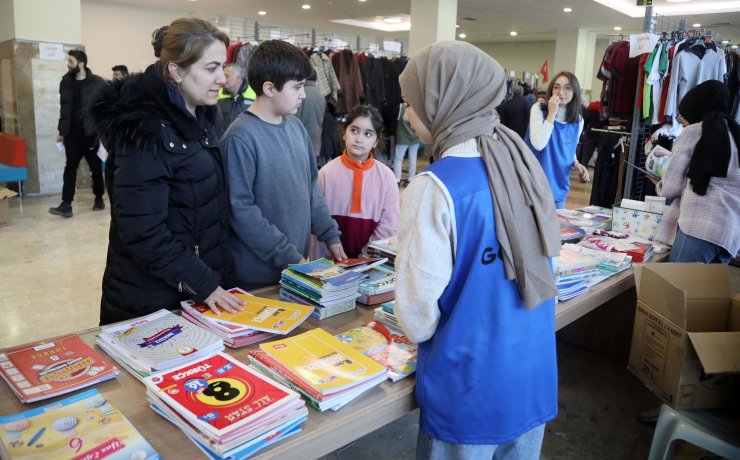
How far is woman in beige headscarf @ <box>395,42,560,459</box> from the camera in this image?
3.77 ft

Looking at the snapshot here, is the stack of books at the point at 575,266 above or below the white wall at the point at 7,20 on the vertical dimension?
below

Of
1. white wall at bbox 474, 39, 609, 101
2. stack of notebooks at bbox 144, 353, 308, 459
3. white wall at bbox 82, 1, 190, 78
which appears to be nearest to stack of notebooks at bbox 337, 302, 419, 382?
stack of notebooks at bbox 144, 353, 308, 459

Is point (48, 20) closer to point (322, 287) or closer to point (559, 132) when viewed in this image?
point (559, 132)

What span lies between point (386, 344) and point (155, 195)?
73 cm

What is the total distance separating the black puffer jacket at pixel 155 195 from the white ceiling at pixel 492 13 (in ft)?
31.5

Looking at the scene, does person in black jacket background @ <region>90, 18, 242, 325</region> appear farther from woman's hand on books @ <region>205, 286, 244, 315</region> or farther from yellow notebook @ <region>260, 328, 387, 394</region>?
yellow notebook @ <region>260, 328, 387, 394</region>

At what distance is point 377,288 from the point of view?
5.94ft

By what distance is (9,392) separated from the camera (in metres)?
1.19

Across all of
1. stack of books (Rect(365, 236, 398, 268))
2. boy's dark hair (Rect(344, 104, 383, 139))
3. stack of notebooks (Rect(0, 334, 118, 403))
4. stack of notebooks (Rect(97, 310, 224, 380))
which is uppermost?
boy's dark hair (Rect(344, 104, 383, 139))

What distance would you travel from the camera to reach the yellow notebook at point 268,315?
149 centimetres

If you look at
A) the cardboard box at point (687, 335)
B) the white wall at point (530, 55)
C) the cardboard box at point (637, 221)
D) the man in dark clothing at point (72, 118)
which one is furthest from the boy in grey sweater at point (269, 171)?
the white wall at point (530, 55)

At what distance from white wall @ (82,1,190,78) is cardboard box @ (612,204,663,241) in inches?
444

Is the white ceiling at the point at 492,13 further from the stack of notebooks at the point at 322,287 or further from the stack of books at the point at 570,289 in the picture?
the stack of notebooks at the point at 322,287

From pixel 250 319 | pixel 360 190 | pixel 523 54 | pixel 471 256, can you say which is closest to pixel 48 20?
pixel 360 190
